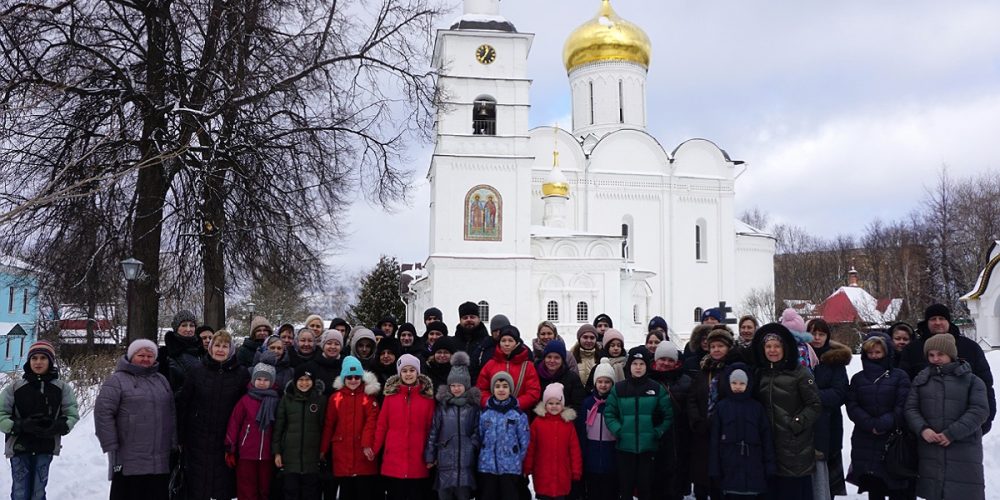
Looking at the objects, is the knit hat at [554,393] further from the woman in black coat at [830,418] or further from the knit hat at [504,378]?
the woman in black coat at [830,418]

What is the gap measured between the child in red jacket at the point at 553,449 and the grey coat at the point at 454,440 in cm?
43

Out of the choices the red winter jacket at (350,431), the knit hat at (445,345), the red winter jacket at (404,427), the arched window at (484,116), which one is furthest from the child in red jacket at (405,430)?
the arched window at (484,116)

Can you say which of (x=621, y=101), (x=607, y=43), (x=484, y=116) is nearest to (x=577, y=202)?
(x=621, y=101)

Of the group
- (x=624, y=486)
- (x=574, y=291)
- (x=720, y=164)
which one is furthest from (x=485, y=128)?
(x=624, y=486)

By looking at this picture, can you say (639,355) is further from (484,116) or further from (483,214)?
(484,116)

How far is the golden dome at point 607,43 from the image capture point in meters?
37.4

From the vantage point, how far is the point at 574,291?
93.0ft

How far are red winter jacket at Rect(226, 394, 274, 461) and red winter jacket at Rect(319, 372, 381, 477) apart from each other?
1.35 ft

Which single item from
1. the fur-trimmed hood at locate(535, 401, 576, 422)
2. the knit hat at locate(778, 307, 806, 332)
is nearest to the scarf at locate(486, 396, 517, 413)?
the fur-trimmed hood at locate(535, 401, 576, 422)

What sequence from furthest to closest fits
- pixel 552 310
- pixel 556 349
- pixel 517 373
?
pixel 552 310 < pixel 556 349 < pixel 517 373

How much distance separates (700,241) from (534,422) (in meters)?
30.3

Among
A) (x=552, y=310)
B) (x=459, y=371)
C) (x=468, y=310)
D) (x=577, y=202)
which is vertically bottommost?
(x=459, y=371)

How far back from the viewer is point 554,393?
6117mm

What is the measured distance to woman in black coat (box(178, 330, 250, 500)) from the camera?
606 cm
